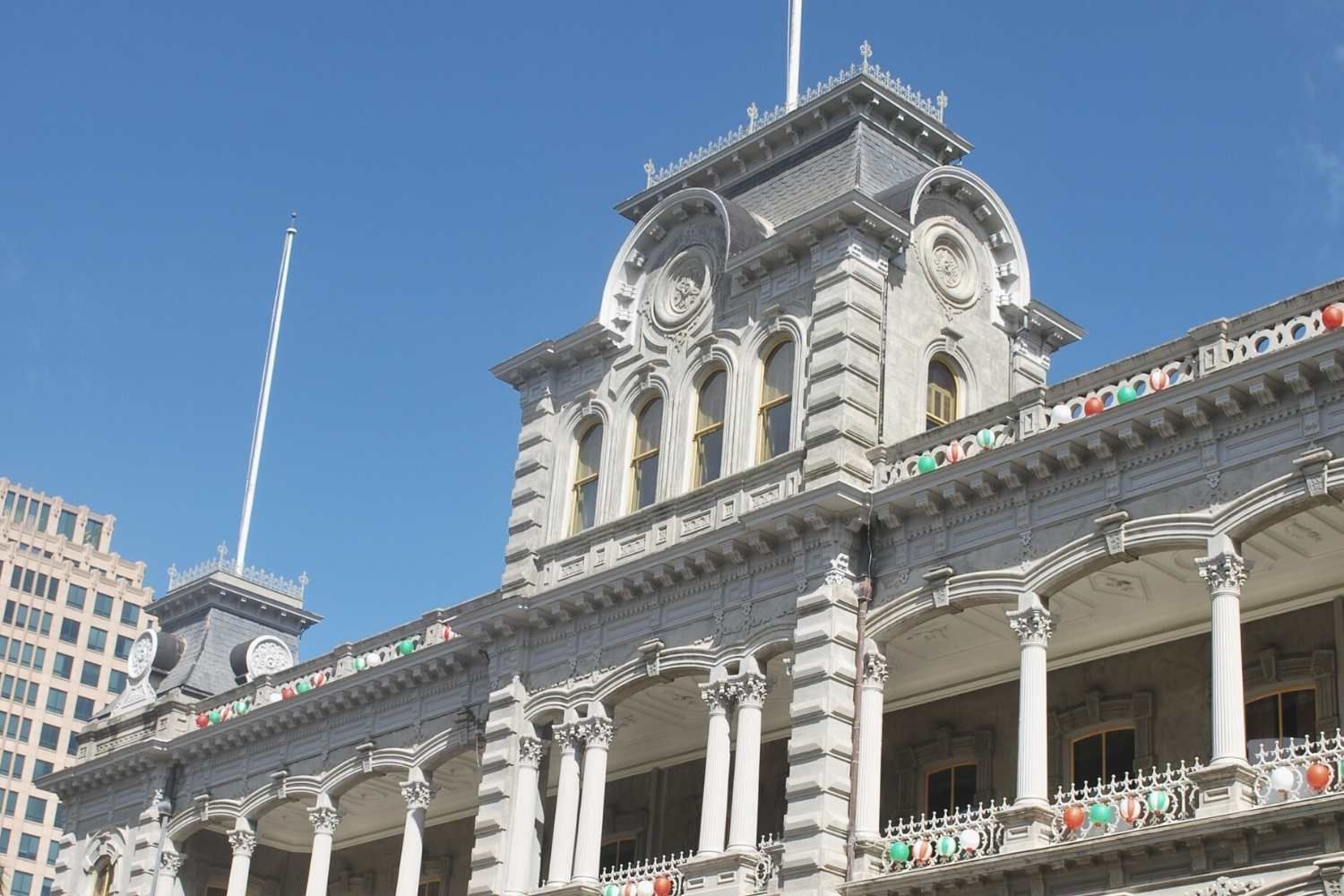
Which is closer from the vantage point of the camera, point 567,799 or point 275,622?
point 567,799

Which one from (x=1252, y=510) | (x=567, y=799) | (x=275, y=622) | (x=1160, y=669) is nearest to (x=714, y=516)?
(x=567, y=799)

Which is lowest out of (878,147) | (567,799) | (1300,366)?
(567,799)

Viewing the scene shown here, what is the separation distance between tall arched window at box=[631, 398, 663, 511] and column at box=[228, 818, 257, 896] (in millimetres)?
13184

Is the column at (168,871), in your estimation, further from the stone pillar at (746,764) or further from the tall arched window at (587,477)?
the stone pillar at (746,764)

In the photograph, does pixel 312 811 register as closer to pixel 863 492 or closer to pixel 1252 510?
pixel 863 492

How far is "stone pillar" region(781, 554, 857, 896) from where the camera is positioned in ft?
95.9

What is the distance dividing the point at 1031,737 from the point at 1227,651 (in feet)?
10.7

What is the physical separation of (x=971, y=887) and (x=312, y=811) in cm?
1829

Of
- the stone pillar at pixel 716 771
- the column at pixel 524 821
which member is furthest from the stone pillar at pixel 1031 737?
the column at pixel 524 821

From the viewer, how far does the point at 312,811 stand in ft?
136

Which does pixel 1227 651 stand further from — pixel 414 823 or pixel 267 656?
pixel 267 656

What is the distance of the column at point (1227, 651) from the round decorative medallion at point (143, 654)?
101ft

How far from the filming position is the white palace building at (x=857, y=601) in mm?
26672

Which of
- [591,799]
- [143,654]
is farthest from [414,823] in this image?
[143,654]
